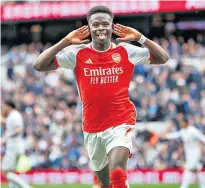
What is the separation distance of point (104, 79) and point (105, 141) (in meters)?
0.67

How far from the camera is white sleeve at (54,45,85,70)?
8.20m

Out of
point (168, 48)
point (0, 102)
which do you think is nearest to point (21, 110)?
point (0, 102)

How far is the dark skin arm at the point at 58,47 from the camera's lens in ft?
25.7

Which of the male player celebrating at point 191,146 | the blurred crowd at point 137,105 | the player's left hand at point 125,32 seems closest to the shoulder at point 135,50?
the player's left hand at point 125,32

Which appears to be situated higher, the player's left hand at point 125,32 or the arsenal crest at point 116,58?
the player's left hand at point 125,32

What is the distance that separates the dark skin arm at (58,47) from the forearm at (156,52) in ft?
2.38

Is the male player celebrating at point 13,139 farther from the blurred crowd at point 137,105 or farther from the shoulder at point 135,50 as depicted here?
the shoulder at point 135,50

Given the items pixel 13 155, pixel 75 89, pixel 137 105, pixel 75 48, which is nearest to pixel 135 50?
pixel 75 48

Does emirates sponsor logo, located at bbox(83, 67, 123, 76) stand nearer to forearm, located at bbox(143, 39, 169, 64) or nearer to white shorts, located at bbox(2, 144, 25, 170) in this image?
forearm, located at bbox(143, 39, 169, 64)

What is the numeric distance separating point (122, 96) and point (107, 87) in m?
0.19

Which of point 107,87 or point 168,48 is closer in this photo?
point 107,87

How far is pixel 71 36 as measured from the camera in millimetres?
7844

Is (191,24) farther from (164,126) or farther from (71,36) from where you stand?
(71,36)

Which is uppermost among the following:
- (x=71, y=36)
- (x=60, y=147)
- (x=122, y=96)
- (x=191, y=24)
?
(x=191, y=24)
